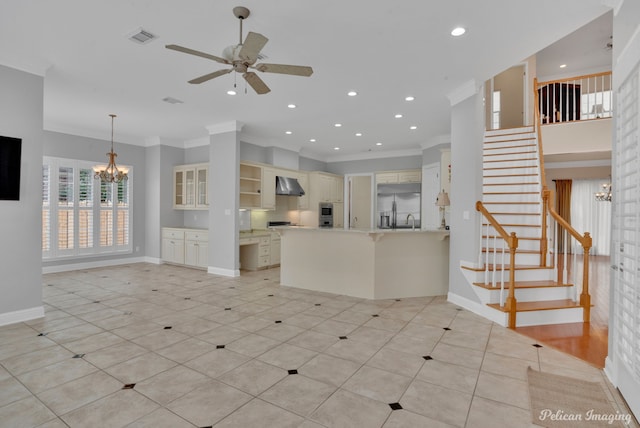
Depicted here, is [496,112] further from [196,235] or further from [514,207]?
[196,235]

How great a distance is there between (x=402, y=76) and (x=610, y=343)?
355 centimetres

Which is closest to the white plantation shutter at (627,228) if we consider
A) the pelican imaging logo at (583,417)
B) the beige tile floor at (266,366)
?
the pelican imaging logo at (583,417)

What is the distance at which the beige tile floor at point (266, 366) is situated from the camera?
2.13 meters

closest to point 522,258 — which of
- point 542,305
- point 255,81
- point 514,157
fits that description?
point 542,305

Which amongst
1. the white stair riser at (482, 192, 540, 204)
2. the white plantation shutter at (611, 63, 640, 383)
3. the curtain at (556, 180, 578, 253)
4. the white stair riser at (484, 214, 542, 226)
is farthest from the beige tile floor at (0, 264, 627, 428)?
the curtain at (556, 180, 578, 253)

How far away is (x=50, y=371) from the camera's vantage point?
8.80ft

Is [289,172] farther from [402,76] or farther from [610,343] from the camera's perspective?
[610,343]

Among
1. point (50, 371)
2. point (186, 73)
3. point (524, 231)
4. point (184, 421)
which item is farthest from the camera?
point (524, 231)

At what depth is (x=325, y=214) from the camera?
9.41 m

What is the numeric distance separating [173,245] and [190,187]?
1457 mm

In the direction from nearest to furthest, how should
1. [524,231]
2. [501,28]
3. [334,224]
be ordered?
[501,28] < [524,231] < [334,224]

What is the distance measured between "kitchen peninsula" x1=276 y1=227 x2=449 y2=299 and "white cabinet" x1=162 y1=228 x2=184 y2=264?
3732mm

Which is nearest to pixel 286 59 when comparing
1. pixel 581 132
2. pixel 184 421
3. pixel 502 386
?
pixel 184 421

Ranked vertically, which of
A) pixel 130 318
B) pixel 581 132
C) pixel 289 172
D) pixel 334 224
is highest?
pixel 581 132
